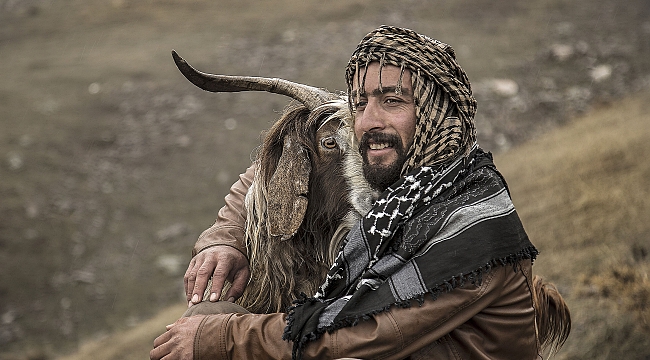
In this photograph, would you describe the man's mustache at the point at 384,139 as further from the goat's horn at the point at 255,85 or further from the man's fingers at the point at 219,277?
the man's fingers at the point at 219,277

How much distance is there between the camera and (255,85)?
267 cm

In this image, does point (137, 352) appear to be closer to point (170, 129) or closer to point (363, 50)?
point (363, 50)

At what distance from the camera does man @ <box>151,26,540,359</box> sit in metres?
2.05

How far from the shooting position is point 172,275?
741 cm

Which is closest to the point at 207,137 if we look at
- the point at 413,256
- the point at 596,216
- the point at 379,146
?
the point at 596,216

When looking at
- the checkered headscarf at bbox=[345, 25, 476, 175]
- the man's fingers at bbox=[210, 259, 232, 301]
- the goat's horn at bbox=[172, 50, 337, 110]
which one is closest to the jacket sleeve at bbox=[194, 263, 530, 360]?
the man's fingers at bbox=[210, 259, 232, 301]

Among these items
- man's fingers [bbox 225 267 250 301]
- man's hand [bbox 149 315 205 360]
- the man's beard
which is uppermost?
the man's beard

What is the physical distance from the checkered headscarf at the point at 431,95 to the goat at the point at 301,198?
313 millimetres

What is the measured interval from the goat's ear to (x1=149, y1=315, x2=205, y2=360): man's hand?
0.50 m

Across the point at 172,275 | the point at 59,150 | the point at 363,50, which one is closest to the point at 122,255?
the point at 172,275

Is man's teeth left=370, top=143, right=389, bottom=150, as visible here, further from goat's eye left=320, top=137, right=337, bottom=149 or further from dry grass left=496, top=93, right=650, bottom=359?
dry grass left=496, top=93, right=650, bottom=359

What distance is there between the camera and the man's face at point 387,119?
231 cm

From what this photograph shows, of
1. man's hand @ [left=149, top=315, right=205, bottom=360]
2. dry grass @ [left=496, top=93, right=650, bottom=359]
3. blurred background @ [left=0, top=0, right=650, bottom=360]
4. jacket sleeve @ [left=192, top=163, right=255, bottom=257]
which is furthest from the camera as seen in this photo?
blurred background @ [left=0, top=0, right=650, bottom=360]

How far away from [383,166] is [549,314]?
100 cm
